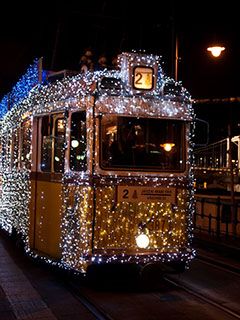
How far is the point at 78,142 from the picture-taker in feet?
27.8

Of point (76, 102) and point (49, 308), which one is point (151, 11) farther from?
point (49, 308)

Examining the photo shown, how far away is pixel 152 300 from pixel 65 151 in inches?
99.8

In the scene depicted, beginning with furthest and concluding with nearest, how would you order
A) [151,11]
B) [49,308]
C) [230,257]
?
[151,11] → [230,257] → [49,308]

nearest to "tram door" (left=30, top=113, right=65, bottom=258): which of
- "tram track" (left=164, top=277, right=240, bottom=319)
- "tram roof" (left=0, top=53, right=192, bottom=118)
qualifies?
"tram roof" (left=0, top=53, right=192, bottom=118)

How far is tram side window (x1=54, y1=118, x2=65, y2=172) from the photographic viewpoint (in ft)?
28.8

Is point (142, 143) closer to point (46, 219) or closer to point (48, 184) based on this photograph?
point (48, 184)

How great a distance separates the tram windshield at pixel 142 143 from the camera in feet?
27.1

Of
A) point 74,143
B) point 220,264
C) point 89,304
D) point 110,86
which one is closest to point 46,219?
point 74,143

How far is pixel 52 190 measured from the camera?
A: 29.8 ft

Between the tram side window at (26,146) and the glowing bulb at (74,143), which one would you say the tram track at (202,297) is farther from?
the tram side window at (26,146)

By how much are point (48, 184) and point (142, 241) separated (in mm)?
1927

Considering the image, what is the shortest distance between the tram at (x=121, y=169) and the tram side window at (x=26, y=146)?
1.02 meters

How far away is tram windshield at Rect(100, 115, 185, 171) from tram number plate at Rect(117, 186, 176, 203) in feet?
0.99

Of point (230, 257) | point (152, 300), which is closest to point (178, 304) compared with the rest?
point (152, 300)
